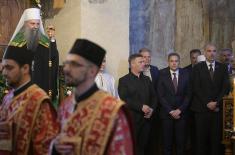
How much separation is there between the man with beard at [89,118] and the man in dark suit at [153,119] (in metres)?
4.93

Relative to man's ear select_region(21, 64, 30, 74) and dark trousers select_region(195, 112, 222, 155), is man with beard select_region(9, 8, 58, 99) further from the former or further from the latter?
man's ear select_region(21, 64, 30, 74)

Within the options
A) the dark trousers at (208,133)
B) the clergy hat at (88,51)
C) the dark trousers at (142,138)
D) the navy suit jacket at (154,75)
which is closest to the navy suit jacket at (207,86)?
the dark trousers at (208,133)

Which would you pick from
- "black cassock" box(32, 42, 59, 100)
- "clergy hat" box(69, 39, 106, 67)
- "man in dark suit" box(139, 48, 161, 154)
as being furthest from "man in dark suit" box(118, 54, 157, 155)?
"clergy hat" box(69, 39, 106, 67)

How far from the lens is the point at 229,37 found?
10492 mm

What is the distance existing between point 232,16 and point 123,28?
305 cm

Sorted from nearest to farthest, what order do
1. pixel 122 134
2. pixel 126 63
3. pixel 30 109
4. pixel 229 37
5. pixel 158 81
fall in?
pixel 122 134, pixel 30 109, pixel 158 81, pixel 126 63, pixel 229 37

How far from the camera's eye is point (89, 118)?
9.71ft

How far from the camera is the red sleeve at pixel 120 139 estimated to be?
2.88m

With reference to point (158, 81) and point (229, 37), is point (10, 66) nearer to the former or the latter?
point (158, 81)

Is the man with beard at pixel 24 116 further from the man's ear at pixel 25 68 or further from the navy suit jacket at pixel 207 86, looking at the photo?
the navy suit jacket at pixel 207 86

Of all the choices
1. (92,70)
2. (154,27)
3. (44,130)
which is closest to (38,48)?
(154,27)

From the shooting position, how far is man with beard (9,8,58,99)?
22.5 ft

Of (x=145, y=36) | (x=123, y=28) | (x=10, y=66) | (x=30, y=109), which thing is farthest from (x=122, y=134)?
(x=145, y=36)

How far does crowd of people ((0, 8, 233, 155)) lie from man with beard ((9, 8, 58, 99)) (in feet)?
0.05
